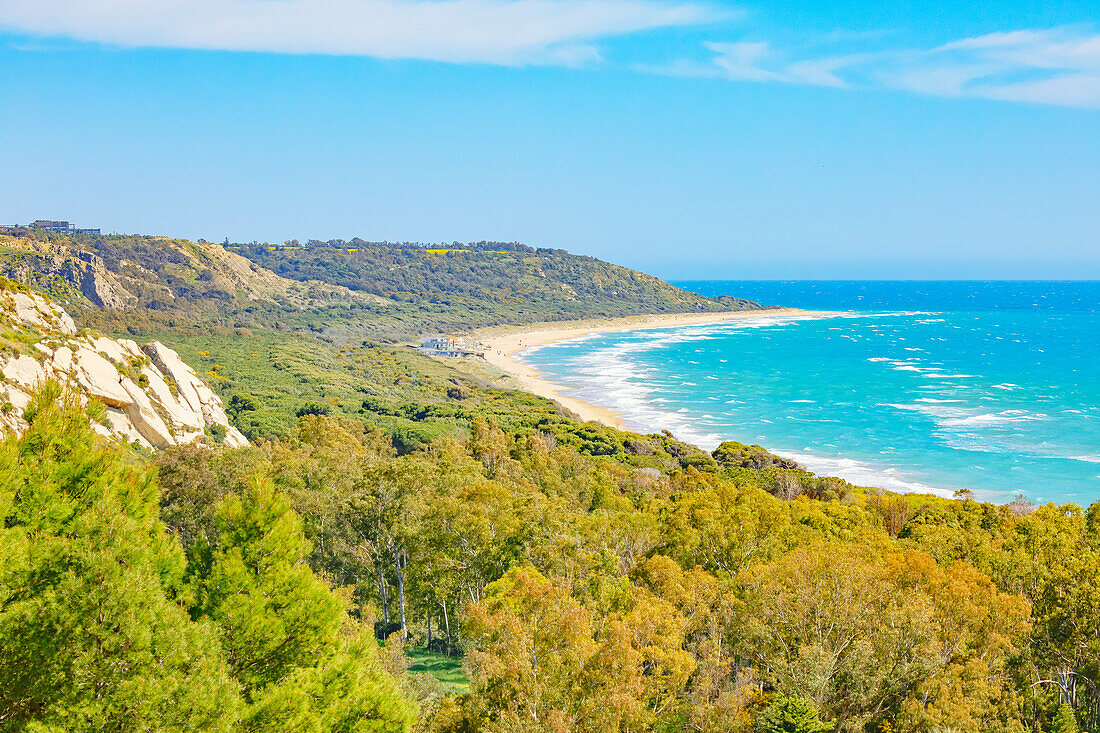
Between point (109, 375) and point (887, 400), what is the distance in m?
89.5

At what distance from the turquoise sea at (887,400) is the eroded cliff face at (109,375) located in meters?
47.6

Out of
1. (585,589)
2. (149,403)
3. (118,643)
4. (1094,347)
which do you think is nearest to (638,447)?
(149,403)

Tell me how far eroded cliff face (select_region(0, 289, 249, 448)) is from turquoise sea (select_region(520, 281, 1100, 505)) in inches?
1874

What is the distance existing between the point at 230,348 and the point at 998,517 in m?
104

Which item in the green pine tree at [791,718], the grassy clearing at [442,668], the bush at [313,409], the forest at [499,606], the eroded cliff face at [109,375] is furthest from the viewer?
the bush at [313,409]

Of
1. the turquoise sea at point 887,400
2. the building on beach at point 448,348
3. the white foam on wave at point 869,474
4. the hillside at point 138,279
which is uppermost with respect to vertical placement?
the hillside at point 138,279

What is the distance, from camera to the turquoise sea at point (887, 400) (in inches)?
2467

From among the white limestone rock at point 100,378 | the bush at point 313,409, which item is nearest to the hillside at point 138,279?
the bush at point 313,409

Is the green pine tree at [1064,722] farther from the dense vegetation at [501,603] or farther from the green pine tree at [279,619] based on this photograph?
the green pine tree at [279,619]

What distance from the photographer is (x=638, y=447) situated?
218 ft

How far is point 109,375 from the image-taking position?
153ft

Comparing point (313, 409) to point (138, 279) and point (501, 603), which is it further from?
point (138, 279)

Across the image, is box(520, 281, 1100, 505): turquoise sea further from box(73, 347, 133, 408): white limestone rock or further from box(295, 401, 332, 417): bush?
box(73, 347, 133, 408): white limestone rock

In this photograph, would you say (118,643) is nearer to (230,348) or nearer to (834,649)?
(834,649)
